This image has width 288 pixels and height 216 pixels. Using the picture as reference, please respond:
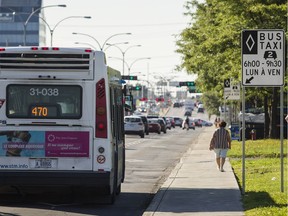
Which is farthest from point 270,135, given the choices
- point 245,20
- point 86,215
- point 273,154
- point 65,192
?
point 86,215

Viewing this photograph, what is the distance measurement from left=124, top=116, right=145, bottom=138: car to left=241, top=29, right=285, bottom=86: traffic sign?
43892 mm

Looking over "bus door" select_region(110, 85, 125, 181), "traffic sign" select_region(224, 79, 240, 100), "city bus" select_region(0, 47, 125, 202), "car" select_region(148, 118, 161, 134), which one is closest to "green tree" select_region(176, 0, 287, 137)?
"traffic sign" select_region(224, 79, 240, 100)

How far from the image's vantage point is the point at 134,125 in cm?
6031

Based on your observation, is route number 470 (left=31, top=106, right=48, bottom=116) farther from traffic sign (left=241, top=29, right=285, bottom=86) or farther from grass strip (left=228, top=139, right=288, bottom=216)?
grass strip (left=228, top=139, right=288, bottom=216)

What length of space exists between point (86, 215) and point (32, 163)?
138 centimetres

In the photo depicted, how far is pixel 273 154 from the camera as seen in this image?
31.4m

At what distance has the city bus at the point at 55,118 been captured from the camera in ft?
49.0

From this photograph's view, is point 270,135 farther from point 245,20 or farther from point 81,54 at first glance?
A: point 81,54

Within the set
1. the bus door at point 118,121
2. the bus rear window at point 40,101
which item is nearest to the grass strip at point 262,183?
the bus door at point 118,121

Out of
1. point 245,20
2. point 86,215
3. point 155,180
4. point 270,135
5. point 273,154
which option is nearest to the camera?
point 86,215

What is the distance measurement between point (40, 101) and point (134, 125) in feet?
148

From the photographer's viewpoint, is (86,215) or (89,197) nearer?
(86,215)

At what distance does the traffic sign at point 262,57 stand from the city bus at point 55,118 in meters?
2.49

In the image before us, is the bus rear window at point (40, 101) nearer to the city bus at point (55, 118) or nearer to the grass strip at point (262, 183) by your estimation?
the city bus at point (55, 118)
